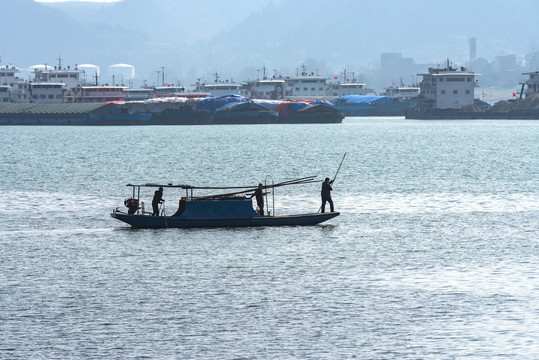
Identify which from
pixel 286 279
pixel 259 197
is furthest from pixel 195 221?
pixel 286 279

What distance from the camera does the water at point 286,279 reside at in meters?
29.6

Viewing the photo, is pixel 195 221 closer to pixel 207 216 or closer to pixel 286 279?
pixel 207 216

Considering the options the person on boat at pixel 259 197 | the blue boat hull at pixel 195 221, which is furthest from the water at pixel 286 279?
the person on boat at pixel 259 197

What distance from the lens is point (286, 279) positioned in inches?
1548

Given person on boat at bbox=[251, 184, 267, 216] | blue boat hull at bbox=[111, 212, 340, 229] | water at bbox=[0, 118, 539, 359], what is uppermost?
person on boat at bbox=[251, 184, 267, 216]

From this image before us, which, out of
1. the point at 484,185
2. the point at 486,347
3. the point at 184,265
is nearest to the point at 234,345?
the point at 486,347

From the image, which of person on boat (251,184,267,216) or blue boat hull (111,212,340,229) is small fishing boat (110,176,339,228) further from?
person on boat (251,184,267,216)

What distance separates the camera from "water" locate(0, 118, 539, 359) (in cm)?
2961

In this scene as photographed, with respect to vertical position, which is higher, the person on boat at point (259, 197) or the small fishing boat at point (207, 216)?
the person on boat at point (259, 197)

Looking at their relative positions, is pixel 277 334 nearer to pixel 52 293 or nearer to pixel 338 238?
pixel 52 293

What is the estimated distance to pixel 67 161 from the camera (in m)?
121

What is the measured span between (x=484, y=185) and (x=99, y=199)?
3579 centimetres

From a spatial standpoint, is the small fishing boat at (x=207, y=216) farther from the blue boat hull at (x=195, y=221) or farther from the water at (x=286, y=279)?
the water at (x=286, y=279)

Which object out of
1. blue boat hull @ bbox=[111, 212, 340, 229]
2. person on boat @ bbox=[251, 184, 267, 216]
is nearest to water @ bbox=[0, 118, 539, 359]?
blue boat hull @ bbox=[111, 212, 340, 229]
